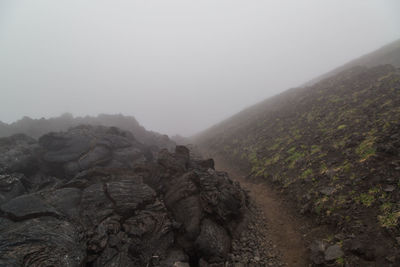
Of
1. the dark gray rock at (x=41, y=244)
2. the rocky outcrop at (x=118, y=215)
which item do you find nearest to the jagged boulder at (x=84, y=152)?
the rocky outcrop at (x=118, y=215)

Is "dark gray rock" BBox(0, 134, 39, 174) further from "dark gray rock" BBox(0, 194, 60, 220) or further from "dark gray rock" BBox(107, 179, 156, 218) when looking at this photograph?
"dark gray rock" BBox(107, 179, 156, 218)

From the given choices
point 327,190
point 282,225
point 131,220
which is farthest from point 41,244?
point 327,190

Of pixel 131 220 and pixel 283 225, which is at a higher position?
pixel 131 220

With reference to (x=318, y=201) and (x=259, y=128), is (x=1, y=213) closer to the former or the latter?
(x=318, y=201)

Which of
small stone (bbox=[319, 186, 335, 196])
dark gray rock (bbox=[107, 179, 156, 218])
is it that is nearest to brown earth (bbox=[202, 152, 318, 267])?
small stone (bbox=[319, 186, 335, 196])

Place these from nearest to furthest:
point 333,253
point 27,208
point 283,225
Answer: point 333,253 < point 27,208 < point 283,225

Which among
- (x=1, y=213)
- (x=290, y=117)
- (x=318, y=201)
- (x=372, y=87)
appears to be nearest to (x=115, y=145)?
(x=1, y=213)

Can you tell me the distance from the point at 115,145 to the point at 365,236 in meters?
23.6

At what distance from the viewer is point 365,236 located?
8.20 meters

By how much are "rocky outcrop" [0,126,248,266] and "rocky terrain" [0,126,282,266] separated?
5 cm

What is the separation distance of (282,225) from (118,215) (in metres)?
11.4

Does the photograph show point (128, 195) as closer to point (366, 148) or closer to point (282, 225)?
point (282, 225)

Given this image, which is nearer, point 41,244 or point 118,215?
point 41,244

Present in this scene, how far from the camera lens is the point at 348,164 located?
41.4ft
